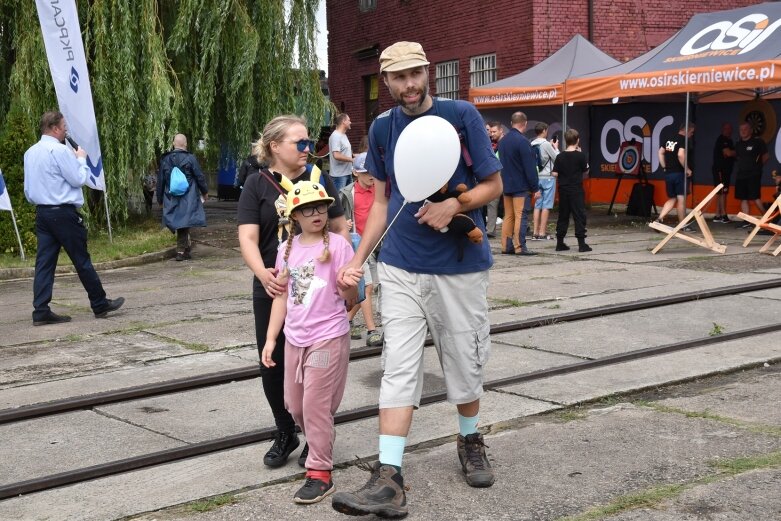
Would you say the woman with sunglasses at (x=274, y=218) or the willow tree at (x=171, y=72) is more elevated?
the willow tree at (x=171, y=72)

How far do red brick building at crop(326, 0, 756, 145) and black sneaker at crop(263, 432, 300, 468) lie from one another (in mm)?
18719

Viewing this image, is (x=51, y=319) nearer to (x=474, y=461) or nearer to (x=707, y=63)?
(x=474, y=461)

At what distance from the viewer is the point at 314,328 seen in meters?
4.86

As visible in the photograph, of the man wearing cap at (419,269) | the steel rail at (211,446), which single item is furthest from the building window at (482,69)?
the man wearing cap at (419,269)

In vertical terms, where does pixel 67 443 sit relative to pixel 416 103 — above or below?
below

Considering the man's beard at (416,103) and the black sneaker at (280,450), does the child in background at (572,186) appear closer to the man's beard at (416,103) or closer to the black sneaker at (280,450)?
the black sneaker at (280,450)

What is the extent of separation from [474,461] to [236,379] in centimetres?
284

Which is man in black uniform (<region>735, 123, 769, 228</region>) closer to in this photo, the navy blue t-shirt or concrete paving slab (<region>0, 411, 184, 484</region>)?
concrete paving slab (<region>0, 411, 184, 484</region>)

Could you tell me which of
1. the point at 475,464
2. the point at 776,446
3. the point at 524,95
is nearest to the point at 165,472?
the point at 475,464

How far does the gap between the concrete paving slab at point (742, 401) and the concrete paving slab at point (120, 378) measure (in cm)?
321

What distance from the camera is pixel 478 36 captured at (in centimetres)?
2486

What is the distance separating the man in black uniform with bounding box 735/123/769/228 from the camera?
1814 cm

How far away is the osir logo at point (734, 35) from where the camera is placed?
667 inches

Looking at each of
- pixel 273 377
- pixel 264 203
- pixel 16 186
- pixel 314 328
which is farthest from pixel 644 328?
pixel 16 186
